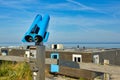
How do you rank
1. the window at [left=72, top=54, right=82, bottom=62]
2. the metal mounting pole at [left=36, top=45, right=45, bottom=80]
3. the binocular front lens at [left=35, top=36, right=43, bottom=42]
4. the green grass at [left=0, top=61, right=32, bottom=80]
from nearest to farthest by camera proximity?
the metal mounting pole at [left=36, top=45, right=45, bottom=80] → the binocular front lens at [left=35, top=36, right=43, bottom=42] → the green grass at [left=0, top=61, right=32, bottom=80] → the window at [left=72, top=54, right=82, bottom=62]

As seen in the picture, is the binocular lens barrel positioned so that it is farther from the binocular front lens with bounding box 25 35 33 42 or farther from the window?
the window

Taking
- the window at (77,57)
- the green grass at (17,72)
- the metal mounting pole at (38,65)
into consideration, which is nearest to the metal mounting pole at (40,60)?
the metal mounting pole at (38,65)

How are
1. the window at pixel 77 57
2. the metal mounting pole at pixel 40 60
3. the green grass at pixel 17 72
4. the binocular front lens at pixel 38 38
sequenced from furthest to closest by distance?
the window at pixel 77 57, the green grass at pixel 17 72, the binocular front lens at pixel 38 38, the metal mounting pole at pixel 40 60

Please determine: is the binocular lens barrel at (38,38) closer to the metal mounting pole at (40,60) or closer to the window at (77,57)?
the metal mounting pole at (40,60)

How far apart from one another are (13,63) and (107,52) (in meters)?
16.3

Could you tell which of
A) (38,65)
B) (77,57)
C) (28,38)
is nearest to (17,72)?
(28,38)

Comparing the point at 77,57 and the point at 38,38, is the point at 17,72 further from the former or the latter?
the point at 77,57

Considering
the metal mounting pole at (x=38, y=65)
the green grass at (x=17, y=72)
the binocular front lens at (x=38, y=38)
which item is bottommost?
the green grass at (x=17, y=72)

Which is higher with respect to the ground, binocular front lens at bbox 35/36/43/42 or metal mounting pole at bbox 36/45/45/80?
binocular front lens at bbox 35/36/43/42

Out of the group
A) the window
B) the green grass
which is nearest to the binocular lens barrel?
the green grass

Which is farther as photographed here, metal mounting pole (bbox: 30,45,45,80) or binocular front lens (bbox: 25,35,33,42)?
binocular front lens (bbox: 25,35,33,42)

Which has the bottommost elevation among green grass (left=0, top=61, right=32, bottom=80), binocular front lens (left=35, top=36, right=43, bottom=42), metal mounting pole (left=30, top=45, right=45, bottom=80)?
green grass (left=0, top=61, right=32, bottom=80)

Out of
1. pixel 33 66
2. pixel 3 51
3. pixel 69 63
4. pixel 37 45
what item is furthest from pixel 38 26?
pixel 3 51

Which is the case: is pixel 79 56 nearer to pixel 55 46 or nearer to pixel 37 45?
pixel 55 46
